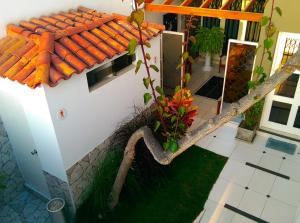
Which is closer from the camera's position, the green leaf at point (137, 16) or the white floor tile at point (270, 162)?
the green leaf at point (137, 16)

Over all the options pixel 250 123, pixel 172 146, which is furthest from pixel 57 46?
pixel 250 123

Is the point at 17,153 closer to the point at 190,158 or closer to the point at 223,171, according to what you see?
the point at 190,158

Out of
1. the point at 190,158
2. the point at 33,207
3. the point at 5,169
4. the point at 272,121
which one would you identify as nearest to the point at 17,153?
the point at 5,169

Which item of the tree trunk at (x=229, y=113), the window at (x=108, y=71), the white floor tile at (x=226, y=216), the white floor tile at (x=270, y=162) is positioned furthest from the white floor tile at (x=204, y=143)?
the tree trunk at (x=229, y=113)

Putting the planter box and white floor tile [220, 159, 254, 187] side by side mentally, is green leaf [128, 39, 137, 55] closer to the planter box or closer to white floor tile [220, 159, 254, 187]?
white floor tile [220, 159, 254, 187]

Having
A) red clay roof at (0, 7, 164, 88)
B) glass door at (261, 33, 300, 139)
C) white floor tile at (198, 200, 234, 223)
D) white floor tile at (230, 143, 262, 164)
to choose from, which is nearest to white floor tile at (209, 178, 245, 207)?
white floor tile at (198, 200, 234, 223)

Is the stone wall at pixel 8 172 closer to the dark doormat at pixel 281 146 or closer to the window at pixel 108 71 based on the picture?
the window at pixel 108 71

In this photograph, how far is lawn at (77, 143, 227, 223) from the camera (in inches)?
327

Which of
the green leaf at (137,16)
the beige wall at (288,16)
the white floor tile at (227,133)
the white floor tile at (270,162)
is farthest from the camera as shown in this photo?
the white floor tile at (227,133)

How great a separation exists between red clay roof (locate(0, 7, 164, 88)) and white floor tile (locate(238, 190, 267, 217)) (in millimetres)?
5641

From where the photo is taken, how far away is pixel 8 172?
899 cm

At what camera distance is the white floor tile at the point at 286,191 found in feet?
28.0

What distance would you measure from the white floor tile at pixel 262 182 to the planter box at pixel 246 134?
5.09ft

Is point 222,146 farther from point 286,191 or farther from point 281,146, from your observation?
point 286,191
